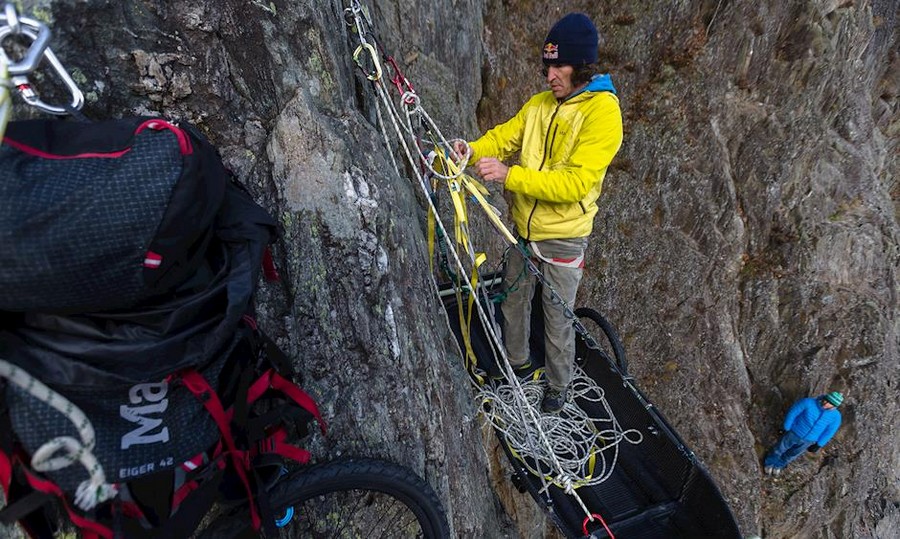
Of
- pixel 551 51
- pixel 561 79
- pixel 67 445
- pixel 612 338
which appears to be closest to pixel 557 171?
pixel 561 79

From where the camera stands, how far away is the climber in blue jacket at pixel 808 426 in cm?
756

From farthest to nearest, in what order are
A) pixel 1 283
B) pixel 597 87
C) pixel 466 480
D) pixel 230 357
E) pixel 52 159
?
pixel 466 480 < pixel 597 87 < pixel 230 357 < pixel 52 159 < pixel 1 283

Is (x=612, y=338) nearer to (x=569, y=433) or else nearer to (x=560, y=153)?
(x=569, y=433)

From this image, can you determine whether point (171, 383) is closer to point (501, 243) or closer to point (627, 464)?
point (627, 464)

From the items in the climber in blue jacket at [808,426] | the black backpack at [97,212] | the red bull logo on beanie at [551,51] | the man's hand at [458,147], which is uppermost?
the red bull logo on beanie at [551,51]

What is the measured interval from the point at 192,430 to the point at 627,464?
2.58 meters

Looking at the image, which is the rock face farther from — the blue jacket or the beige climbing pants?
the beige climbing pants

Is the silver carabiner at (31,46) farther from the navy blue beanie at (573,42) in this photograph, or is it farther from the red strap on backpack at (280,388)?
the navy blue beanie at (573,42)

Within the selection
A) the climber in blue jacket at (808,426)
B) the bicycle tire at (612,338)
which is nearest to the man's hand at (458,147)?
the bicycle tire at (612,338)

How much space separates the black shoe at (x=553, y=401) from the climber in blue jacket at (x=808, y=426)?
22.7ft

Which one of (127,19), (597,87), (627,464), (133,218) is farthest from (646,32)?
(133,218)

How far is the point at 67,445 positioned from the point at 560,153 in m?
2.65

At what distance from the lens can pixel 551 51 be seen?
2.63 meters

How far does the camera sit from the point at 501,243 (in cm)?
622
